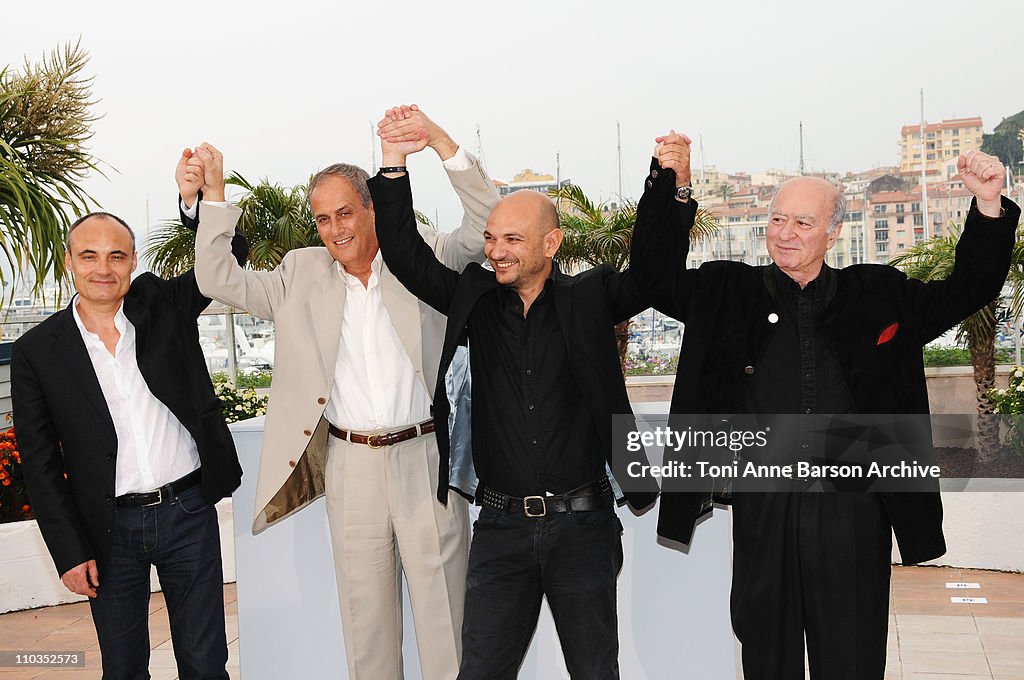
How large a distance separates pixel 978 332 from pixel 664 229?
5.17 m

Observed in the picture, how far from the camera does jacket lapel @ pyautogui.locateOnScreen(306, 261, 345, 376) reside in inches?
99.3

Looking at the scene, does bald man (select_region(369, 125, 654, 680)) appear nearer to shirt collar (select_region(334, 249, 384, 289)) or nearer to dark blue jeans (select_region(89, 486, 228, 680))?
shirt collar (select_region(334, 249, 384, 289))

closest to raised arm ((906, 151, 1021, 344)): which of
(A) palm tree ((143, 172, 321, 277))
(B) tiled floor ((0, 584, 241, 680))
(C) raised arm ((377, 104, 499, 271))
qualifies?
(C) raised arm ((377, 104, 499, 271))

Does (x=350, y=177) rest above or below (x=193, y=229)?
above

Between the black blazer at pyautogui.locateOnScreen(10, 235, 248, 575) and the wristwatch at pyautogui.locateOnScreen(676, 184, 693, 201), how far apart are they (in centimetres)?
141

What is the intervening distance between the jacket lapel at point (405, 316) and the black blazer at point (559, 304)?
0.09 meters

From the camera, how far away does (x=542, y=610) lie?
2.92m

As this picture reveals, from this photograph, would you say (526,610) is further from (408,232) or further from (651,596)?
(408,232)

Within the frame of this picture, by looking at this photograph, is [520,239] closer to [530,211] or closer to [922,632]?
[530,211]

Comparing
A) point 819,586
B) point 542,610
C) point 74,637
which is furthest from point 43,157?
point 819,586

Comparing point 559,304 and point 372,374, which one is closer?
point 559,304

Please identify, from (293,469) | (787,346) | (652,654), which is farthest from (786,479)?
(293,469)

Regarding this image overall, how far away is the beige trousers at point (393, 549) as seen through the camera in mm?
2514

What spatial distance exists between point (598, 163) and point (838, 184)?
10.2 m
